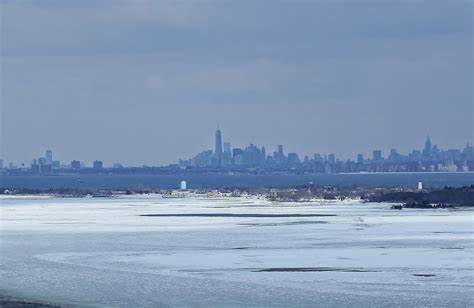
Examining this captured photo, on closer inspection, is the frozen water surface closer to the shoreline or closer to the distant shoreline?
the shoreline

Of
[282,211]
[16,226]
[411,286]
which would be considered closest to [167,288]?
[411,286]

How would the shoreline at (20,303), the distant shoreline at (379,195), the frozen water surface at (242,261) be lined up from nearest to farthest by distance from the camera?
the shoreline at (20,303)
the frozen water surface at (242,261)
the distant shoreline at (379,195)

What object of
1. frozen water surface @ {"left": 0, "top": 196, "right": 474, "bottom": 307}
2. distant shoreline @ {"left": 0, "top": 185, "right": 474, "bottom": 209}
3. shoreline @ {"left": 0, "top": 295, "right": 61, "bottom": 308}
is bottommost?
shoreline @ {"left": 0, "top": 295, "right": 61, "bottom": 308}

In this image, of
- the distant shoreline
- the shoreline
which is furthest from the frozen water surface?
the distant shoreline

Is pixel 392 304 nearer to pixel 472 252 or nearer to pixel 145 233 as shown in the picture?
pixel 472 252

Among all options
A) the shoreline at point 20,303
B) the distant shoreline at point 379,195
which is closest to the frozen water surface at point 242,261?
the shoreline at point 20,303

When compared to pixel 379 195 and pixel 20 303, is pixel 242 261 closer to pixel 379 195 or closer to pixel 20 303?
pixel 20 303

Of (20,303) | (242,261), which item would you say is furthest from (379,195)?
(20,303)

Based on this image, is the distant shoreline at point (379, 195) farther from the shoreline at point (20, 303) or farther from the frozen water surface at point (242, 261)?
the shoreline at point (20, 303)
